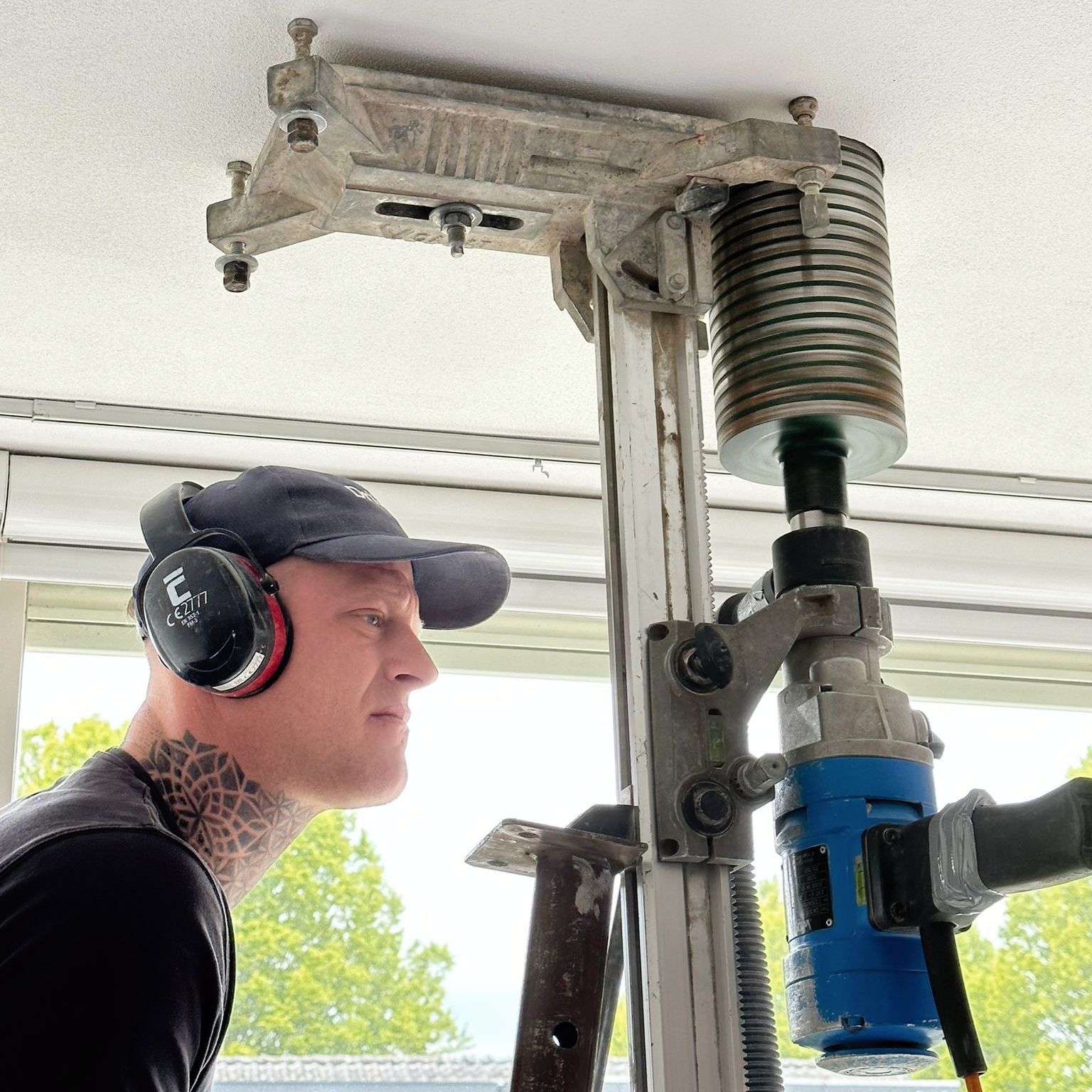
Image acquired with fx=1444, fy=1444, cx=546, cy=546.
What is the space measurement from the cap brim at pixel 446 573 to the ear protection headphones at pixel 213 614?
10 cm

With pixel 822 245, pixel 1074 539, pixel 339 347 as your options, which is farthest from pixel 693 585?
pixel 1074 539

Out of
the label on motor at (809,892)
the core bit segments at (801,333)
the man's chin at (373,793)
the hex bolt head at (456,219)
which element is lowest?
the label on motor at (809,892)

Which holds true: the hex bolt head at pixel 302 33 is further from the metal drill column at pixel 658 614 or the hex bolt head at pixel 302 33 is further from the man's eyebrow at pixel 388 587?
the man's eyebrow at pixel 388 587

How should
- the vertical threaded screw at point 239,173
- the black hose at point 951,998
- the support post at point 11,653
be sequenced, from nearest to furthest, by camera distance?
the black hose at point 951,998, the vertical threaded screw at point 239,173, the support post at point 11,653

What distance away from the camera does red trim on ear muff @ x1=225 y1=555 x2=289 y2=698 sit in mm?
1499

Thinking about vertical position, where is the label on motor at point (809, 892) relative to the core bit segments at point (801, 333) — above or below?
below

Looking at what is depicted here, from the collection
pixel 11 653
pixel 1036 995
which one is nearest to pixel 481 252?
pixel 11 653

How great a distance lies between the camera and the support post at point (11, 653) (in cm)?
262

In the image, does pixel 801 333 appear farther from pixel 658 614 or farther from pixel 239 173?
pixel 239 173

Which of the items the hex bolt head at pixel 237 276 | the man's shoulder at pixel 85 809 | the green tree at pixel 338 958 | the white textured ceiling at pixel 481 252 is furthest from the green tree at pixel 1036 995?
the man's shoulder at pixel 85 809

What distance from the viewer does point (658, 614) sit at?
1.54 m

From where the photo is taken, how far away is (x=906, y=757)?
4.79 ft

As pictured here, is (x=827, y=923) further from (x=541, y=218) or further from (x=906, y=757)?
(x=541, y=218)

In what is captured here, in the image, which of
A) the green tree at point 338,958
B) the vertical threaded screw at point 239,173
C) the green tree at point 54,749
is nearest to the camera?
the vertical threaded screw at point 239,173
